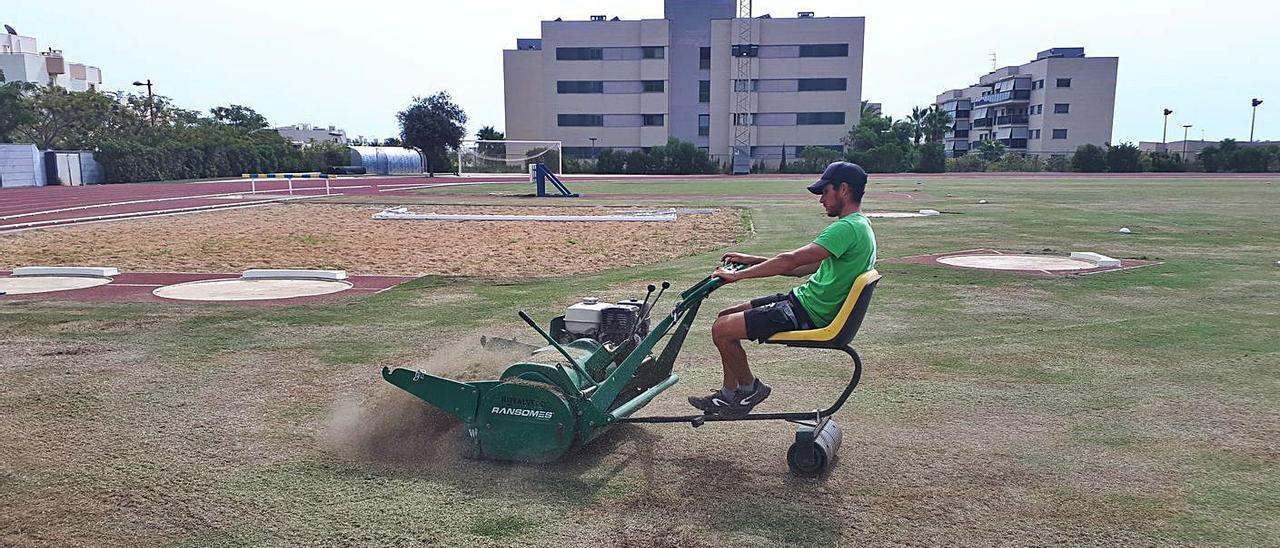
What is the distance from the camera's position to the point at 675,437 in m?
4.85

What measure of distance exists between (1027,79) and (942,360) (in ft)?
339

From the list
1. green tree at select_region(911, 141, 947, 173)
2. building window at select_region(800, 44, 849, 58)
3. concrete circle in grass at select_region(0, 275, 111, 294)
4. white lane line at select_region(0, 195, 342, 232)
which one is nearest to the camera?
concrete circle in grass at select_region(0, 275, 111, 294)

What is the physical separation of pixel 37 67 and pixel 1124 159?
346 ft

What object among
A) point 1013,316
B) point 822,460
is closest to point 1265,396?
point 1013,316

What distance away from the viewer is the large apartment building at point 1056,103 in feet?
289

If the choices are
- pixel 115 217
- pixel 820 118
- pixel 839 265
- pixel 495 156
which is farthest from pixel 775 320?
pixel 820 118

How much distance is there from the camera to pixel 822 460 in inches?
166

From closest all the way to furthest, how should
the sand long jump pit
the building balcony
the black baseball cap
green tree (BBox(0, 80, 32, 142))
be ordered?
the black baseball cap < the sand long jump pit < green tree (BBox(0, 80, 32, 142)) < the building balcony

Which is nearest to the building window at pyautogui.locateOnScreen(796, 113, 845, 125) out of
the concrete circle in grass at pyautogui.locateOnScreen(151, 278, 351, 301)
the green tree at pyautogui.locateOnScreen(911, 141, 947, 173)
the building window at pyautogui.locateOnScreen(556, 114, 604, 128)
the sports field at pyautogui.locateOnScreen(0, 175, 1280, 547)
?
the green tree at pyautogui.locateOnScreen(911, 141, 947, 173)

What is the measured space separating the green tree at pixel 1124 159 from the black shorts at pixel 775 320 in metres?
67.2

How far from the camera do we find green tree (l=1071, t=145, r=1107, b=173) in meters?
62.3

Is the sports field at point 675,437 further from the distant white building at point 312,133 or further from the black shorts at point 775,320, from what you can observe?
the distant white building at point 312,133

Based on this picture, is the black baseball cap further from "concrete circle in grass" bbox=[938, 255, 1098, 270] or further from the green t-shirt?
"concrete circle in grass" bbox=[938, 255, 1098, 270]

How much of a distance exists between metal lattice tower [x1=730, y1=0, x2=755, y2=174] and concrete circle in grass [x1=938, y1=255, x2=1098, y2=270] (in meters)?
62.5
